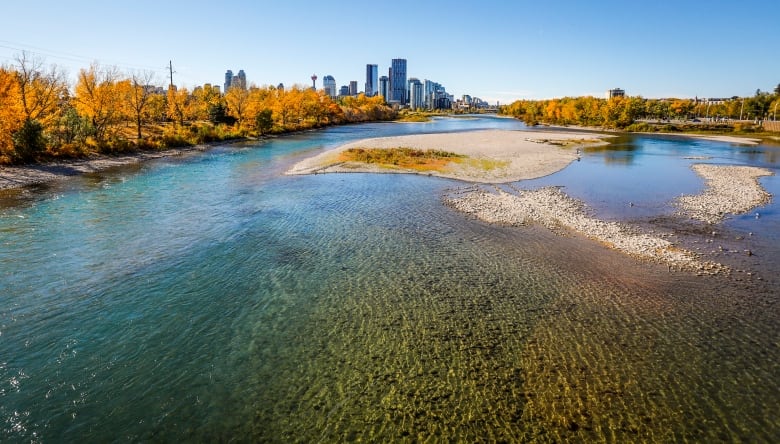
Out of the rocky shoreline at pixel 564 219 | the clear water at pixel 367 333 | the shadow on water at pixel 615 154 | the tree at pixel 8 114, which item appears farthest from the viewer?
the shadow on water at pixel 615 154

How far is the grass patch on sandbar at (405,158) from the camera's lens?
5174 cm

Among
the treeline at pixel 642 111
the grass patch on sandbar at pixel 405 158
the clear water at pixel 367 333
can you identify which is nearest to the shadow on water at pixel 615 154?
the grass patch on sandbar at pixel 405 158

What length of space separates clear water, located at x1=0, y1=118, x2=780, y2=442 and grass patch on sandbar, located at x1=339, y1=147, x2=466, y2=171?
Answer: 984 inches

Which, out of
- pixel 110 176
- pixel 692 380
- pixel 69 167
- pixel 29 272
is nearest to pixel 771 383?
pixel 692 380

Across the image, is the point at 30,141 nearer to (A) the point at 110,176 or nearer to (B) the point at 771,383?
(A) the point at 110,176

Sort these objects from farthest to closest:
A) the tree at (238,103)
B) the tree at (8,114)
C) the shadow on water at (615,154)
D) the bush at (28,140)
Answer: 1. the tree at (238,103)
2. the shadow on water at (615,154)
3. the bush at (28,140)
4. the tree at (8,114)

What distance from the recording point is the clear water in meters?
10.2

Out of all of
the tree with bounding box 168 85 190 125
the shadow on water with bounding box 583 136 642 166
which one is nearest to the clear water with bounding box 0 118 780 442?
the shadow on water with bounding box 583 136 642 166

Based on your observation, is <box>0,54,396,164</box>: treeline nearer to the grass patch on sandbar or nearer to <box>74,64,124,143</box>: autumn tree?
<box>74,64,124,143</box>: autumn tree

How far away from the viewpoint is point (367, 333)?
46.5 feet

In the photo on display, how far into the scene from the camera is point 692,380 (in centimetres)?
1205

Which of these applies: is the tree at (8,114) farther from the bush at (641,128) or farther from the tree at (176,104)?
the bush at (641,128)

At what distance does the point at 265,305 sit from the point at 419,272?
24.1 feet

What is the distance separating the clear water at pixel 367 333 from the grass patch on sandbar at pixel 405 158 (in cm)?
2500
